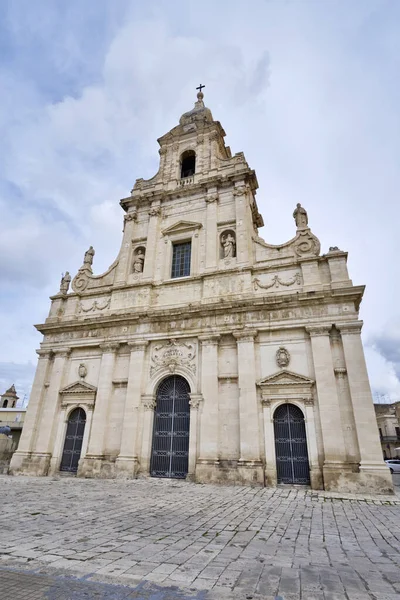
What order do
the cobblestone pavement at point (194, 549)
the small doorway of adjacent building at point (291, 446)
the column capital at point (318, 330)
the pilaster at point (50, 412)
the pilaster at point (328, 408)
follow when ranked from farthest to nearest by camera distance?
the pilaster at point (50, 412)
the column capital at point (318, 330)
the small doorway of adjacent building at point (291, 446)
the pilaster at point (328, 408)
the cobblestone pavement at point (194, 549)

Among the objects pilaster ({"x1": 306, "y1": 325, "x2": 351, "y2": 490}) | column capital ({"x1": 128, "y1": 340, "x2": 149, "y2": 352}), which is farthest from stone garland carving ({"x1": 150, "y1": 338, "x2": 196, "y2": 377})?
pilaster ({"x1": 306, "y1": 325, "x2": 351, "y2": 490})

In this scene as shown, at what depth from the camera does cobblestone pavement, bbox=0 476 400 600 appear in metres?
3.37

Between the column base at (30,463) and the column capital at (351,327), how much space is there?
1422cm

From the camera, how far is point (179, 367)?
606 inches

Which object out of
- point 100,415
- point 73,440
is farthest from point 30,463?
point 100,415

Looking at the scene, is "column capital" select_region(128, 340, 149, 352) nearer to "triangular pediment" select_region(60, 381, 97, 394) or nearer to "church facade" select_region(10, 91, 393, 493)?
"church facade" select_region(10, 91, 393, 493)

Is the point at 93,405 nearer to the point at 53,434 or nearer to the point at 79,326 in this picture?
the point at 53,434

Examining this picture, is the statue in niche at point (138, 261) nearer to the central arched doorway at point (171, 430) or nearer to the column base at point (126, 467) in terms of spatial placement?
the central arched doorway at point (171, 430)

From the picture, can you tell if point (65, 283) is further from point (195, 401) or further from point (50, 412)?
point (195, 401)

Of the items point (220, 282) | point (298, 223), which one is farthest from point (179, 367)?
point (298, 223)

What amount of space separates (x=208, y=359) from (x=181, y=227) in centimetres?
794

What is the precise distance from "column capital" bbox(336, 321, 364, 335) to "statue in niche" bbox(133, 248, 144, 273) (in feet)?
35.0

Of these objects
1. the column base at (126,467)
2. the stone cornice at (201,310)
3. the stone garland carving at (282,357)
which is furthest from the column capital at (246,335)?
the column base at (126,467)

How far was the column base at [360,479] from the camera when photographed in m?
11.1
